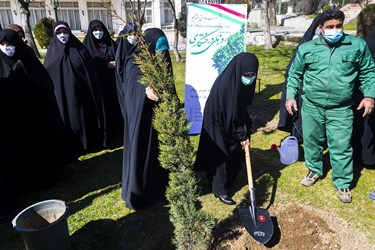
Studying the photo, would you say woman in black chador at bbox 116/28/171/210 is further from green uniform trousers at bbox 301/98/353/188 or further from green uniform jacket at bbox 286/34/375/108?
green uniform trousers at bbox 301/98/353/188

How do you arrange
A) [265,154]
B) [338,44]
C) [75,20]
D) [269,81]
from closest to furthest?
[338,44], [265,154], [269,81], [75,20]

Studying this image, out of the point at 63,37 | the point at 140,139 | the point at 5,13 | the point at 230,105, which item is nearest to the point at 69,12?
the point at 5,13

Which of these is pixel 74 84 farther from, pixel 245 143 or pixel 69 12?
pixel 69 12

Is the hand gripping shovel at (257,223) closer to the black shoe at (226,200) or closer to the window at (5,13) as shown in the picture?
the black shoe at (226,200)

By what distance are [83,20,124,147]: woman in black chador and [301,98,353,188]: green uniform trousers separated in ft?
10.7

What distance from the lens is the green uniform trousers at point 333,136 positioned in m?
3.59

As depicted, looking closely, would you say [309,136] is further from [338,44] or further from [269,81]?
[269,81]

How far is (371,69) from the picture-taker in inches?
135

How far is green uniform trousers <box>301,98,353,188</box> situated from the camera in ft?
11.8

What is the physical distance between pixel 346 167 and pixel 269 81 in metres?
5.74

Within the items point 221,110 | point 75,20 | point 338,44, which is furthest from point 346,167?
point 75,20

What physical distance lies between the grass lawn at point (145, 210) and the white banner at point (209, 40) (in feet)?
4.68

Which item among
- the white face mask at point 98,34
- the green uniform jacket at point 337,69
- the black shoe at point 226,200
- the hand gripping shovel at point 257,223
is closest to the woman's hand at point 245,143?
the hand gripping shovel at point 257,223

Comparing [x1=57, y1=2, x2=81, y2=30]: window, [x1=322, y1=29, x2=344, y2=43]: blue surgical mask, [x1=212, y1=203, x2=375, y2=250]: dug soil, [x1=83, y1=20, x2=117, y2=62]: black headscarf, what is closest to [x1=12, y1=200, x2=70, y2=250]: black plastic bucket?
[x1=212, y1=203, x2=375, y2=250]: dug soil
